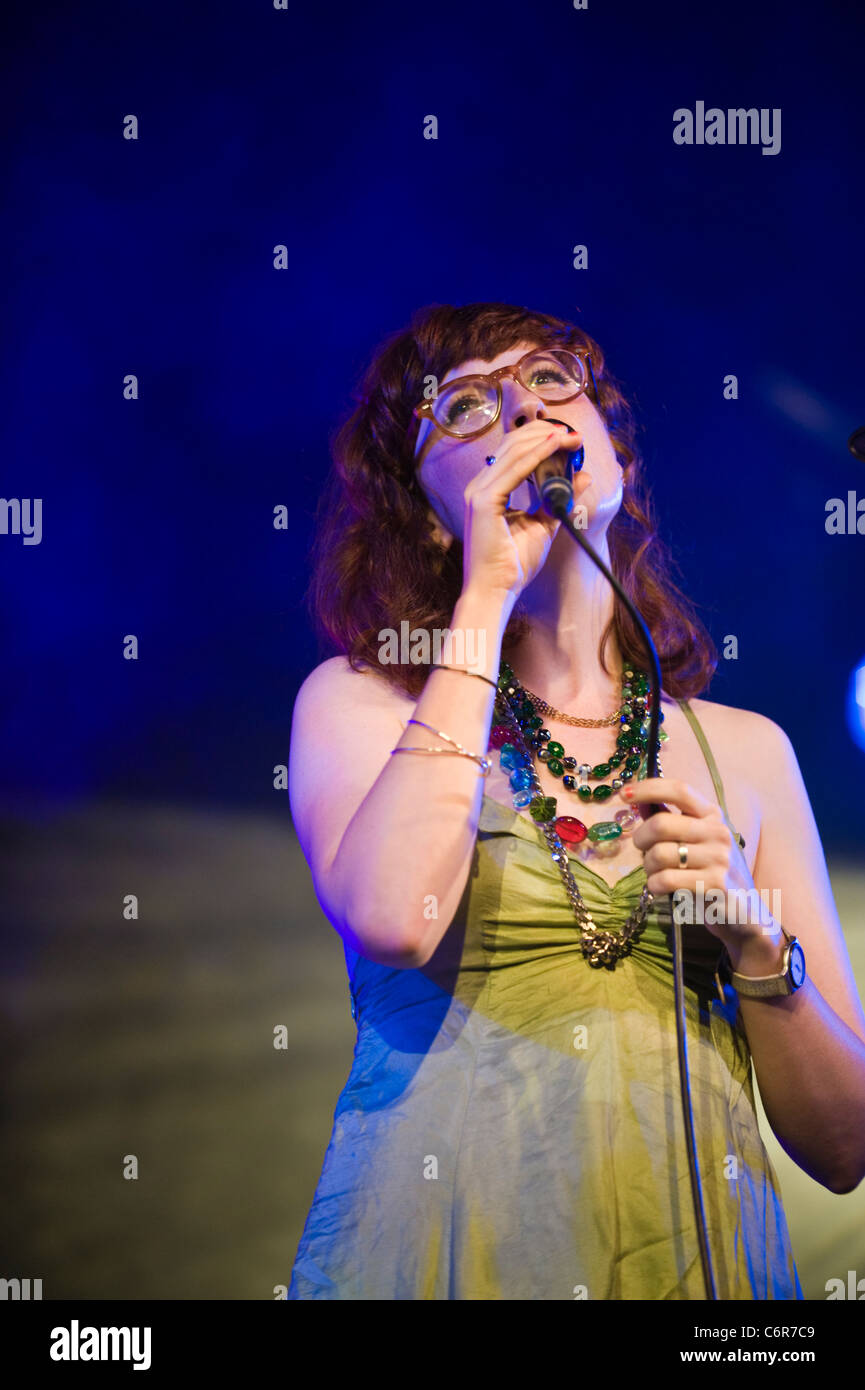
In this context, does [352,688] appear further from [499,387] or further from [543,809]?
[499,387]

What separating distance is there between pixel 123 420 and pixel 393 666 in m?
1.04

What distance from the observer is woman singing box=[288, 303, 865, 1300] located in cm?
117

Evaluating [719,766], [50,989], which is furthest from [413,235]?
[50,989]

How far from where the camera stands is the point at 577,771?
4.83ft

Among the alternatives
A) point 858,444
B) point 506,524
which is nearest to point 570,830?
point 506,524

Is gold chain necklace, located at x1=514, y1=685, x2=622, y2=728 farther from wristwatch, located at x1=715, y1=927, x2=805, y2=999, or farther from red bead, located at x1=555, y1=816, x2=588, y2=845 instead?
wristwatch, located at x1=715, y1=927, x2=805, y2=999

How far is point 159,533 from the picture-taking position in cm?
225

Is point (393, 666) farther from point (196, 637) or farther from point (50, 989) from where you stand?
point (50, 989)

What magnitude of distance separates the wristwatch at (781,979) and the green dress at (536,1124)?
7 cm

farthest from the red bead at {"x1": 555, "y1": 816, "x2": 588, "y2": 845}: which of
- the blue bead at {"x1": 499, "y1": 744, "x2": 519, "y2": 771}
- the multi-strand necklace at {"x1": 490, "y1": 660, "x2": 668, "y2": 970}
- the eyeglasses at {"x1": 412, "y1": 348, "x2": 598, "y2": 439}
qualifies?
the eyeglasses at {"x1": 412, "y1": 348, "x2": 598, "y2": 439}

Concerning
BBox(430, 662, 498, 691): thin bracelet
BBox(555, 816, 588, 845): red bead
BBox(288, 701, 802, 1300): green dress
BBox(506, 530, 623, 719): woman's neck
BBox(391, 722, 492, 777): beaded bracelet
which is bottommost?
BBox(288, 701, 802, 1300): green dress

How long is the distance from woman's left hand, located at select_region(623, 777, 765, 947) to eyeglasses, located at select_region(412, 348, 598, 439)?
570 mm

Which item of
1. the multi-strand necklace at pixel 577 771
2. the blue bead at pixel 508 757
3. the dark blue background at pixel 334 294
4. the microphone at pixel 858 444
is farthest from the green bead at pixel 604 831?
the dark blue background at pixel 334 294
